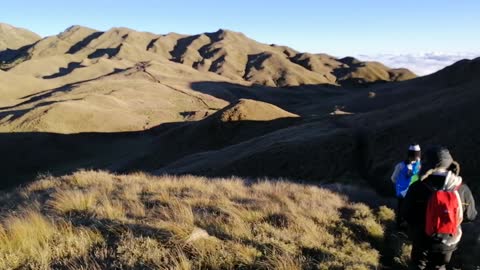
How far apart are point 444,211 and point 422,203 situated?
32 cm

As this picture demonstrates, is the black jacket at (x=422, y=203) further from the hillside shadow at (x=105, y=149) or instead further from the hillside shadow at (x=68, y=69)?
the hillside shadow at (x=68, y=69)

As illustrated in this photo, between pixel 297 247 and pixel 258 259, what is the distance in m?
0.95

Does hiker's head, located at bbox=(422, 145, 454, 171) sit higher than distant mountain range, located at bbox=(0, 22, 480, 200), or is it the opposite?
hiker's head, located at bbox=(422, 145, 454, 171)

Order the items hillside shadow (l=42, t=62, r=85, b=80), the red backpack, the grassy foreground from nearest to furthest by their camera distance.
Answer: the red backpack < the grassy foreground < hillside shadow (l=42, t=62, r=85, b=80)

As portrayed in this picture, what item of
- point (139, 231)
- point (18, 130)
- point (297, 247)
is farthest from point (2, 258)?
point (18, 130)

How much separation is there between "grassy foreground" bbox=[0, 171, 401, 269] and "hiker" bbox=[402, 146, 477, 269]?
125 centimetres

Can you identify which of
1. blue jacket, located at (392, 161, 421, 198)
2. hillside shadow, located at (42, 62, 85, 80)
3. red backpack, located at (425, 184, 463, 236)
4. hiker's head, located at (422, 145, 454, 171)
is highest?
hillside shadow, located at (42, 62, 85, 80)

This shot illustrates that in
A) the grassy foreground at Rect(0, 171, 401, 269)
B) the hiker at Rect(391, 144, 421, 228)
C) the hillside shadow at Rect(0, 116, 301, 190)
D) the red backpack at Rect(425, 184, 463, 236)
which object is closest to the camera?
the red backpack at Rect(425, 184, 463, 236)

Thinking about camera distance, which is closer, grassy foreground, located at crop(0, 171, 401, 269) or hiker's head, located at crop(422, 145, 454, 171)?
hiker's head, located at crop(422, 145, 454, 171)

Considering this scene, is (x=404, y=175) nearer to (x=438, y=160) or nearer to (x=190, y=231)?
(x=438, y=160)

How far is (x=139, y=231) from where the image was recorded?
6812 millimetres

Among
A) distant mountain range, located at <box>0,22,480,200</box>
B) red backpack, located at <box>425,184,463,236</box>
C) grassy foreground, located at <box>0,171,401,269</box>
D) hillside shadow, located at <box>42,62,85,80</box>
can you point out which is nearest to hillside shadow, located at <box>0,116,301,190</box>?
distant mountain range, located at <box>0,22,480,200</box>

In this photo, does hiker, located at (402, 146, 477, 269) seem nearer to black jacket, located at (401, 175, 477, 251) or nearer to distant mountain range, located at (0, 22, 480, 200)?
black jacket, located at (401, 175, 477, 251)

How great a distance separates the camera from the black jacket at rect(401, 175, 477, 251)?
545cm
